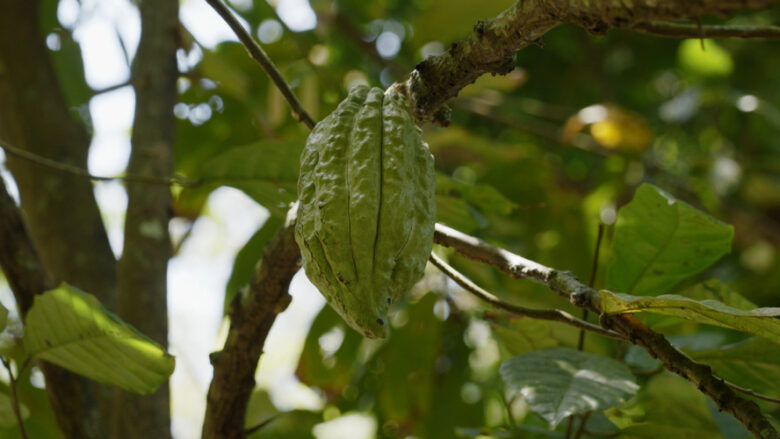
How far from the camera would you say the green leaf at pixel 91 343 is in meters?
1.08

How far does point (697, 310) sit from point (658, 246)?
1.36 ft

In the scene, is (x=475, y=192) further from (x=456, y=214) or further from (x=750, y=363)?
(x=750, y=363)

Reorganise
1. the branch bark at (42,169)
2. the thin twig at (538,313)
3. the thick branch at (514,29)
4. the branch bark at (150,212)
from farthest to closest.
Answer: the branch bark at (42,169)
the branch bark at (150,212)
the thin twig at (538,313)
the thick branch at (514,29)

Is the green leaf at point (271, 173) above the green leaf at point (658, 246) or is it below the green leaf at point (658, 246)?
above

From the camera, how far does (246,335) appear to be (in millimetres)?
1117

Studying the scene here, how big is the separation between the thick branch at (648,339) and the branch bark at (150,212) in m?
0.86

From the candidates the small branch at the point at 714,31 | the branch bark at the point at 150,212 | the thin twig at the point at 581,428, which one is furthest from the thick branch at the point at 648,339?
the branch bark at the point at 150,212


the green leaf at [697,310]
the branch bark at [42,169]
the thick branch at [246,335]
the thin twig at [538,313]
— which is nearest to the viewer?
the green leaf at [697,310]

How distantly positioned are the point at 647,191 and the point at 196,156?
1.55 metres

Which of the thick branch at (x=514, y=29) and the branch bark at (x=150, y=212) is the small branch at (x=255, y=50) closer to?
the thick branch at (x=514, y=29)

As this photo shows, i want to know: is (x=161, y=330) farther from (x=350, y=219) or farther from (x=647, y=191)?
(x=647, y=191)

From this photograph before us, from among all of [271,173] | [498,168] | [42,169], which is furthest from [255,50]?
[498,168]

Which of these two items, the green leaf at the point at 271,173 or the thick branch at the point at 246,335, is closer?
the thick branch at the point at 246,335

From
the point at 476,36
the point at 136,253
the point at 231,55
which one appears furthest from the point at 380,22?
the point at 476,36
